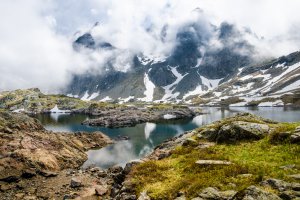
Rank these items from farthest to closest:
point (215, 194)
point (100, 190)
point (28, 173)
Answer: point (28, 173) → point (100, 190) → point (215, 194)

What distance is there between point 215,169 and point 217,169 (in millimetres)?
154

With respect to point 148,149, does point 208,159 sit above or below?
above

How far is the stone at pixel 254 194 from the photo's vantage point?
1861cm

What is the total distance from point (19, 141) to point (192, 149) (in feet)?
170

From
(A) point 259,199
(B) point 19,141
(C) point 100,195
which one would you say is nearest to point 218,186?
(A) point 259,199

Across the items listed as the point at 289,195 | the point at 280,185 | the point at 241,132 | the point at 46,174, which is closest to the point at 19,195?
the point at 46,174

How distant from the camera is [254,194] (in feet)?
62.6

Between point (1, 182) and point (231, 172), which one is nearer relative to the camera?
point (231, 172)

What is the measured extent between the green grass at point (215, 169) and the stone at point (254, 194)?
1264 millimetres

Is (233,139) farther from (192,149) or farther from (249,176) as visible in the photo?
(249,176)

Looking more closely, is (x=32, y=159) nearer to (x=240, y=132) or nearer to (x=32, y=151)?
(x=32, y=151)

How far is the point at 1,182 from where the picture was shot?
169ft

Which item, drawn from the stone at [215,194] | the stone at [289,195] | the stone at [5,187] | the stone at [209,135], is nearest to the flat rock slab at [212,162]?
the stone at [215,194]

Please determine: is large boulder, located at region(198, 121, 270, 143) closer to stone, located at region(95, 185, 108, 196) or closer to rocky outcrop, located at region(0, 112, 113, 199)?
stone, located at region(95, 185, 108, 196)
